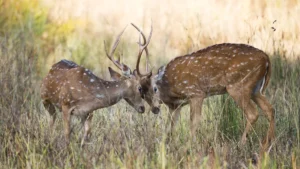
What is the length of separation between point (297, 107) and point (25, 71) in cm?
291

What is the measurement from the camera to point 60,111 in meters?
7.98

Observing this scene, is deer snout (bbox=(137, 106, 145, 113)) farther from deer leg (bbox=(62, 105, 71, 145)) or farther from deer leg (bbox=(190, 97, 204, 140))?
deer leg (bbox=(62, 105, 71, 145))

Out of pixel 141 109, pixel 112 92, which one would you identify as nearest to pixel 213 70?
pixel 141 109

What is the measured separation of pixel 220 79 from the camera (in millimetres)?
8070

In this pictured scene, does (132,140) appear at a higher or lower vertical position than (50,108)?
higher

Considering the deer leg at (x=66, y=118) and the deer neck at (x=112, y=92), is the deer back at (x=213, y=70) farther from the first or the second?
the deer leg at (x=66, y=118)

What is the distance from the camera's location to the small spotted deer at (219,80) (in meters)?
7.89

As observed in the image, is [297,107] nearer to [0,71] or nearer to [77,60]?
[0,71]

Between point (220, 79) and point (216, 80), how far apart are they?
4 cm

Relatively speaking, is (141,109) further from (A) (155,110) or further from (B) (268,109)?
(B) (268,109)

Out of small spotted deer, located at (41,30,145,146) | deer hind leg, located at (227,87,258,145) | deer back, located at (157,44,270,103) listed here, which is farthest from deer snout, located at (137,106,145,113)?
deer hind leg, located at (227,87,258,145)

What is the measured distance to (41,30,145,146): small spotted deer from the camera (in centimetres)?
771

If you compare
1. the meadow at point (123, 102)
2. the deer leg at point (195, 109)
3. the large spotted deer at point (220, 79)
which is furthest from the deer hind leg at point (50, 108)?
the deer leg at point (195, 109)

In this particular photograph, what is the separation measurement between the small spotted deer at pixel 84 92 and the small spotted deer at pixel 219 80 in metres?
0.40
